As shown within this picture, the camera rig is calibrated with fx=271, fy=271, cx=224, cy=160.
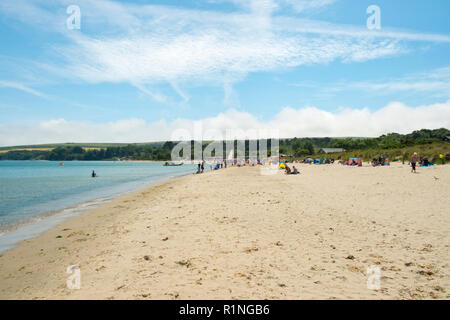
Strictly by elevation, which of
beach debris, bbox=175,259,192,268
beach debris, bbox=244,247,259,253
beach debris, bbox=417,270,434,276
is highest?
beach debris, bbox=417,270,434,276

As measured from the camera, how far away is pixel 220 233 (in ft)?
27.5

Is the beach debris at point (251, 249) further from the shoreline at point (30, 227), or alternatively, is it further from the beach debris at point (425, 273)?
the shoreline at point (30, 227)

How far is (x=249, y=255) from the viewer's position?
6344mm

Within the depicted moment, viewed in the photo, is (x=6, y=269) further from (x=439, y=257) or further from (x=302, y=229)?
(x=439, y=257)

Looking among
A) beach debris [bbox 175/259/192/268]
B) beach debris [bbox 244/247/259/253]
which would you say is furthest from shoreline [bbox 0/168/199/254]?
beach debris [bbox 244/247/259/253]

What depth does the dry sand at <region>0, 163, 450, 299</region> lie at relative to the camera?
473cm

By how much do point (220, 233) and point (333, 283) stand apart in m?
4.10

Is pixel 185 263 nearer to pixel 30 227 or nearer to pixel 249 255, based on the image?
pixel 249 255

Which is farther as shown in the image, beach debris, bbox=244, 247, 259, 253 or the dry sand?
beach debris, bbox=244, 247, 259, 253

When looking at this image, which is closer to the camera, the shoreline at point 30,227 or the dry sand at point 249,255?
the dry sand at point 249,255

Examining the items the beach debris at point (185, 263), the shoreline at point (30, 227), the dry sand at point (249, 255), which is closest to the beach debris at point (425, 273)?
the dry sand at point (249, 255)

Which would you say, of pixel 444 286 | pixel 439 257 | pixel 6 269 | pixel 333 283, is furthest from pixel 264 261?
pixel 6 269

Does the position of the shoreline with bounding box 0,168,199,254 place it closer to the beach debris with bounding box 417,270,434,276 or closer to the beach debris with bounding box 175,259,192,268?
the beach debris with bounding box 175,259,192,268

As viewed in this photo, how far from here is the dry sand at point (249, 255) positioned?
4734mm
